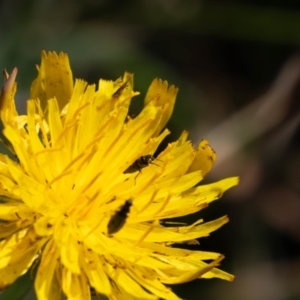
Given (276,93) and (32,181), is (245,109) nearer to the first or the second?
(276,93)

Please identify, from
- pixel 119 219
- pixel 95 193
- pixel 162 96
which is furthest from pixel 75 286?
pixel 162 96

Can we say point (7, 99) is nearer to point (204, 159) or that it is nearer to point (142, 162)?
point (142, 162)

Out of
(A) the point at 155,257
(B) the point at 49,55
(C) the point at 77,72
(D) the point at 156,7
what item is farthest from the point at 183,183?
(D) the point at 156,7

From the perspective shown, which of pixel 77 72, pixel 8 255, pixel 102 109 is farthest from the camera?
pixel 77 72

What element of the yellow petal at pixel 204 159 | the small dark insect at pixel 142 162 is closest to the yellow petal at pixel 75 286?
the small dark insect at pixel 142 162

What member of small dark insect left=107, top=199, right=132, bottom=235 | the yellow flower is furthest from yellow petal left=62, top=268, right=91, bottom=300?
small dark insect left=107, top=199, right=132, bottom=235

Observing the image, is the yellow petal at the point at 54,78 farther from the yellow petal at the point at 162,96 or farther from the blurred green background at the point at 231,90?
the blurred green background at the point at 231,90

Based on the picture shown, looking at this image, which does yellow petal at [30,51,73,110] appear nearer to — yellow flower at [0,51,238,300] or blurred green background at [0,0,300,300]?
yellow flower at [0,51,238,300]
